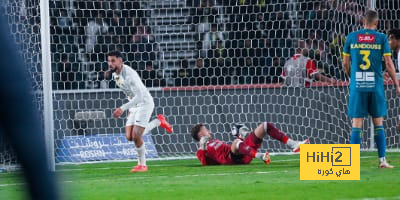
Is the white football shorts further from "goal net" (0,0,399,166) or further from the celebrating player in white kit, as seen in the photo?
"goal net" (0,0,399,166)

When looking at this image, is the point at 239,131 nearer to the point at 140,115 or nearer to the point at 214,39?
the point at 140,115

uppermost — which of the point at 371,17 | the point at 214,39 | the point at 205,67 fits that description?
the point at 371,17

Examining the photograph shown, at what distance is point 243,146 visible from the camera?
12.0 m

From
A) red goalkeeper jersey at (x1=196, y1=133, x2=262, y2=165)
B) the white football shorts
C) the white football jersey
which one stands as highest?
the white football jersey

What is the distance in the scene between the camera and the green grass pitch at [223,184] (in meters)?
7.60

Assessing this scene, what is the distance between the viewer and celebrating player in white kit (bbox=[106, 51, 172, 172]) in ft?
38.4

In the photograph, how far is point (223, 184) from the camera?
881 cm

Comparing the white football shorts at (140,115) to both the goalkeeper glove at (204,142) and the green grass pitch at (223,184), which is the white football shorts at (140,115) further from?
the goalkeeper glove at (204,142)

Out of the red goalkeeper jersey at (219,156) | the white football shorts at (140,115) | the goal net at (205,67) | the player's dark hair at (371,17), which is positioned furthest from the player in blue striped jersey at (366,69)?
the goal net at (205,67)

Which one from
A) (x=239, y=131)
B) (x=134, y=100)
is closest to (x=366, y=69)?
(x=239, y=131)

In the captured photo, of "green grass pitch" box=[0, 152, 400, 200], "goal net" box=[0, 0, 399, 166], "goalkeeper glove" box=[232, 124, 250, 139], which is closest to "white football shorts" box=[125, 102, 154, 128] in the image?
"green grass pitch" box=[0, 152, 400, 200]

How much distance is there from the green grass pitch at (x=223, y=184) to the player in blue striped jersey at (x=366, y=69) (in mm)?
659

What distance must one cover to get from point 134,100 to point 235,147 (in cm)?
148

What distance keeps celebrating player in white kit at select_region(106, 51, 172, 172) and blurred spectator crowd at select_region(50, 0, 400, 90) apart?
2.33 m
